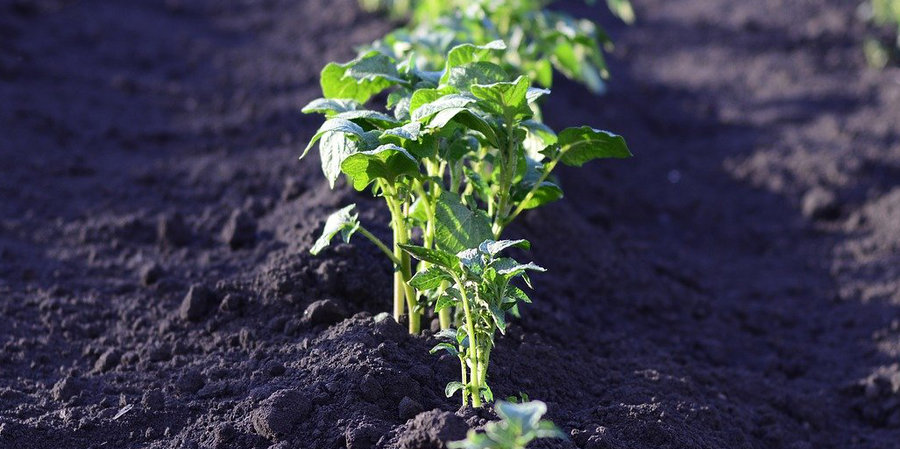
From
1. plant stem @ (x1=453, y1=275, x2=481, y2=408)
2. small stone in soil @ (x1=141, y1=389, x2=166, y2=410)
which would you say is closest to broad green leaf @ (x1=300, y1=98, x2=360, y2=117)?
plant stem @ (x1=453, y1=275, x2=481, y2=408)

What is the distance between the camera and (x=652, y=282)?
419 cm

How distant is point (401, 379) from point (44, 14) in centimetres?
532

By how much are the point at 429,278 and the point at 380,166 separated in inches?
12.4

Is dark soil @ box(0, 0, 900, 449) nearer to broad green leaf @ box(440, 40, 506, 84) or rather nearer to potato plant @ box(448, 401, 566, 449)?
potato plant @ box(448, 401, 566, 449)

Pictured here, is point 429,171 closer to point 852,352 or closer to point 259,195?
point 259,195

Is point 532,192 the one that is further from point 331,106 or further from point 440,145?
point 331,106

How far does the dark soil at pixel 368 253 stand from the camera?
2.78m

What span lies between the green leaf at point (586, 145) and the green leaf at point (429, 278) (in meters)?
0.49

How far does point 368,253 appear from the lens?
3385 millimetres

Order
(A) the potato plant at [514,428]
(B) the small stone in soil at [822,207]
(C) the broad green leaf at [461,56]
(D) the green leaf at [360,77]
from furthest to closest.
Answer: (B) the small stone in soil at [822,207] → (D) the green leaf at [360,77] → (C) the broad green leaf at [461,56] → (A) the potato plant at [514,428]

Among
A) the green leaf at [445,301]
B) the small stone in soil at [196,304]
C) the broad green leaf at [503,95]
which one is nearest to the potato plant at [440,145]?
the broad green leaf at [503,95]

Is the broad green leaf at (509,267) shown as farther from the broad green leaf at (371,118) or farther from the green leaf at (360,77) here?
the green leaf at (360,77)

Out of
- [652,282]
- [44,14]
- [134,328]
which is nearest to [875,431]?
[652,282]

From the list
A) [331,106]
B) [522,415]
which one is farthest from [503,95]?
[522,415]
